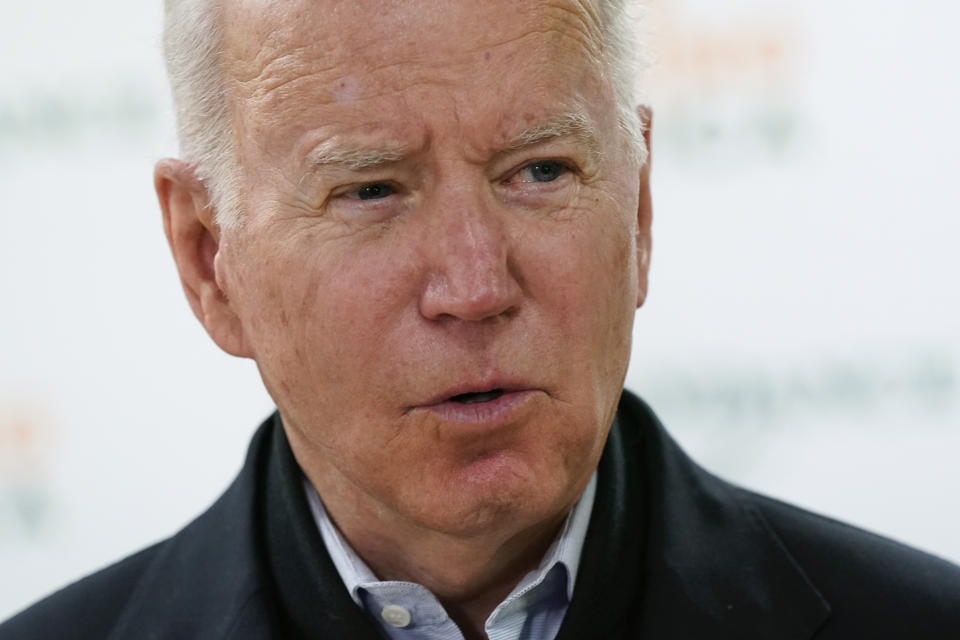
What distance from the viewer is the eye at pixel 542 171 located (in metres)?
1.99

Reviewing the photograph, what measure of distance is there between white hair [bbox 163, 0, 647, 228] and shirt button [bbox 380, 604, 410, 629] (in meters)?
0.60

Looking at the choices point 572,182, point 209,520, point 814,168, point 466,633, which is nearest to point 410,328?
point 572,182

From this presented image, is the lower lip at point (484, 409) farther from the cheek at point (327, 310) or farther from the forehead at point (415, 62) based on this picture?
the forehead at point (415, 62)

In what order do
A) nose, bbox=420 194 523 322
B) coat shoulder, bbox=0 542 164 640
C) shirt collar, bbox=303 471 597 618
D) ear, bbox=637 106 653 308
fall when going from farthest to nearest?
coat shoulder, bbox=0 542 164 640, ear, bbox=637 106 653 308, shirt collar, bbox=303 471 597 618, nose, bbox=420 194 523 322

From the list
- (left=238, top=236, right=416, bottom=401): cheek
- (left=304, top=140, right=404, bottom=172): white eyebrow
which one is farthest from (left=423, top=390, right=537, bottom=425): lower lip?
(left=304, top=140, right=404, bottom=172): white eyebrow

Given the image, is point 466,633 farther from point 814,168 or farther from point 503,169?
point 814,168

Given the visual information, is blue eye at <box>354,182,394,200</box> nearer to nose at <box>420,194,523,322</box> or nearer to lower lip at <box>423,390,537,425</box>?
nose at <box>420,194,523,322</box>

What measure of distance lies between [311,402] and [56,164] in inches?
58.9

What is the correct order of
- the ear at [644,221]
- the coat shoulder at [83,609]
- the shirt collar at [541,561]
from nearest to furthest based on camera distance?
the shirt collar at [541,561], the ear at [644,221], the coat shoulder at [83,609]

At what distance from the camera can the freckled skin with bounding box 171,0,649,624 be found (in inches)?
74.5

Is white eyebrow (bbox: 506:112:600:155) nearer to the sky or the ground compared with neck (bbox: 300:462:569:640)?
nearer to the sky

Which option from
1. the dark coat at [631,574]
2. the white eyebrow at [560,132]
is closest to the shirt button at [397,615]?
the dark coat at [631,574]

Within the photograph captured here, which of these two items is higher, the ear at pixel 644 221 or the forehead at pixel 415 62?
the forehead at pixel 415 62

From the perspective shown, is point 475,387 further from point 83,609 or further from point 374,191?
point 83,609
